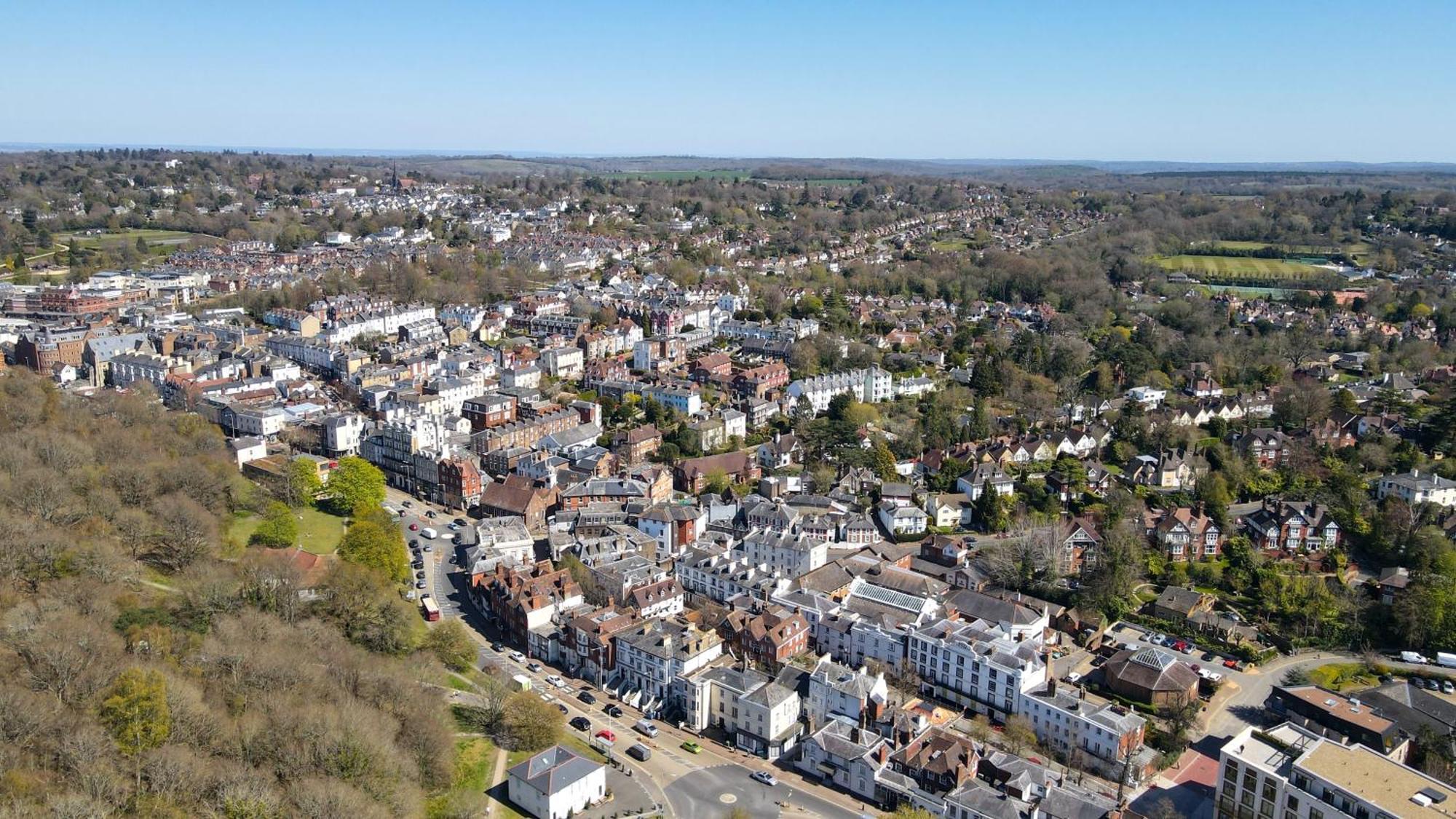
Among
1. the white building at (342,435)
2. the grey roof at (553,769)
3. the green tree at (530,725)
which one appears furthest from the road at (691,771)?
the white building at (342,435)

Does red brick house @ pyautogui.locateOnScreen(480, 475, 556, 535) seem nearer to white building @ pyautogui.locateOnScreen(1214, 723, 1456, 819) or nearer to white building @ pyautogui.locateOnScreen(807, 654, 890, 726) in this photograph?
white building @ pyautogui.locateOnScreen(807, 654, 890, 726)

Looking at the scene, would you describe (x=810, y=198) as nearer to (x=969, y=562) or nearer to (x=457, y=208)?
(x=457, y=208)

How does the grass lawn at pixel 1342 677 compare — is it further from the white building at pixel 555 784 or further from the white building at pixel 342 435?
the white building at pixel 342 435

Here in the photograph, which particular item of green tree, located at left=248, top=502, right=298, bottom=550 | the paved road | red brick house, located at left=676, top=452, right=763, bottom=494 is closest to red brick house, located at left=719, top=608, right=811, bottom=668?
the paved road

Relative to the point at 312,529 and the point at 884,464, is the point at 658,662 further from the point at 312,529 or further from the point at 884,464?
the point at 884,464

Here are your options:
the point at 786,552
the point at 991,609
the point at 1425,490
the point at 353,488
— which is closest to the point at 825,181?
the point at 1425,490

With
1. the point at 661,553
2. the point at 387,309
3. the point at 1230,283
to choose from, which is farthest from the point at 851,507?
the point at 1230,283
